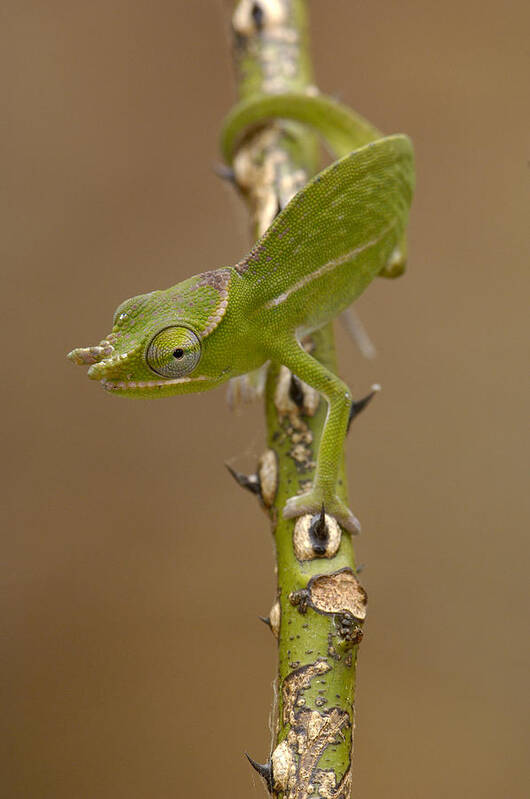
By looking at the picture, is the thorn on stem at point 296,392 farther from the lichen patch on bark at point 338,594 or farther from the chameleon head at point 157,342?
the lichen patch on bark at point 338,594

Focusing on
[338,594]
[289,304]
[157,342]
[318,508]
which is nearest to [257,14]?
[289,304]

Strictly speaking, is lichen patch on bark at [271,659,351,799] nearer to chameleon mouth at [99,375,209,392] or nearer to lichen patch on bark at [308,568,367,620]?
lichen patch on bark at [308,568,367,620]

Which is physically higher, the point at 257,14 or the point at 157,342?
the point at 257,14

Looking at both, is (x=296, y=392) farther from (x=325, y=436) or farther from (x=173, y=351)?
(x=173, y=351)

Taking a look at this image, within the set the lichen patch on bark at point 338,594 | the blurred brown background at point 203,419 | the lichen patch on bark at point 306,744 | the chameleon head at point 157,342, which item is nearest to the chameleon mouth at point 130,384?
the chameleon head at point 157,342

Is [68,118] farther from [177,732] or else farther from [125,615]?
[177,732]

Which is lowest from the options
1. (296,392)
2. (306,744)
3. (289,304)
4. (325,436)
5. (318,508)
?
(306,744)
